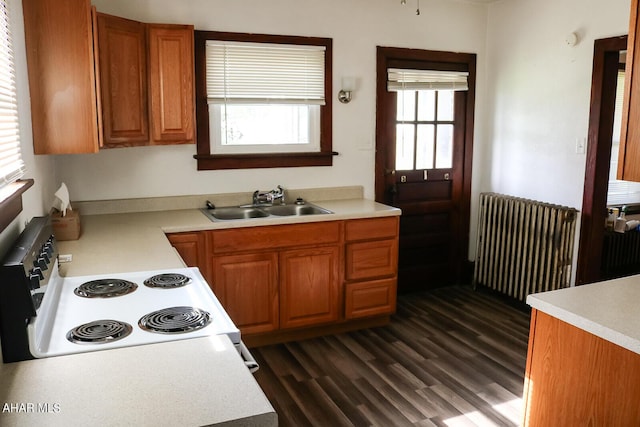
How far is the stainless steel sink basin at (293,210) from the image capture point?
371cm

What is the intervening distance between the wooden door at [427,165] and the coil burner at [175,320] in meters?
2.73

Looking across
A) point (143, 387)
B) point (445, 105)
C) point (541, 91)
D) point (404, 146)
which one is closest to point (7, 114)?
point (143, 387)

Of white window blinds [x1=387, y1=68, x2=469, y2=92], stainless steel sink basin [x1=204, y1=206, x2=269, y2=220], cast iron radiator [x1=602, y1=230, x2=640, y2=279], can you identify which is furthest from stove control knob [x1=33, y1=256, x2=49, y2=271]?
cast iron radiator [x1=602, y1=230, x2=640, y2=279]

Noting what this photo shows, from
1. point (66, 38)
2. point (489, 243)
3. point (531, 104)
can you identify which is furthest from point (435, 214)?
point (66, 38)

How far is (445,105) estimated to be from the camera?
14.5ft

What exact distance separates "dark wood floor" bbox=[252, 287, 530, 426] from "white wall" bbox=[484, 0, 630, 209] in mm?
1095

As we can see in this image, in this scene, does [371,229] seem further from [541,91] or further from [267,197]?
[541,91]

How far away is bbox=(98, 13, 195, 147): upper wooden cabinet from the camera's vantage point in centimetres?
287

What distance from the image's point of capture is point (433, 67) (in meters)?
4.29

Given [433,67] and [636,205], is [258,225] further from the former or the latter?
[636,205]

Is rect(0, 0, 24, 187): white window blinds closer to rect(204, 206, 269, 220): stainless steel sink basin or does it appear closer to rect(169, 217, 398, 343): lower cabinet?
rect(169, 217, 398, 343): lower cabinet

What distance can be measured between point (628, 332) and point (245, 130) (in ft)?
9.20

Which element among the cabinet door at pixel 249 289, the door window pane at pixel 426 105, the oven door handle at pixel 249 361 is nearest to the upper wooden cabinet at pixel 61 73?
the cabinet door at pixel 249 289

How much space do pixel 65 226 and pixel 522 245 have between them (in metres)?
3.21
